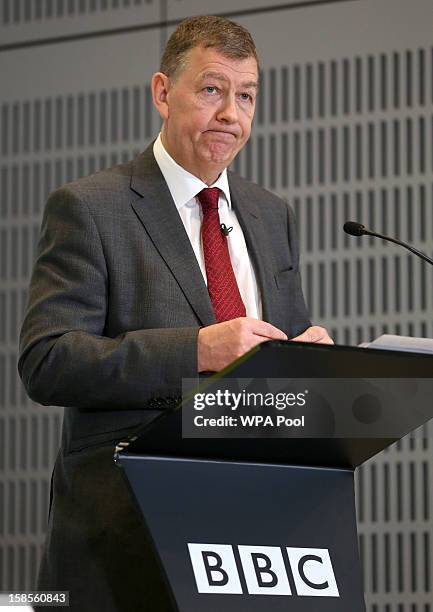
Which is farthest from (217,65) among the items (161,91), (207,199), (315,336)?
(315,336)

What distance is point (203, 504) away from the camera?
2.24m

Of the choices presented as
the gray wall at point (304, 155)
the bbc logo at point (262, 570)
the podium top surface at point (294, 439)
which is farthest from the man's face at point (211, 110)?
the gray wall at point (304, 155)

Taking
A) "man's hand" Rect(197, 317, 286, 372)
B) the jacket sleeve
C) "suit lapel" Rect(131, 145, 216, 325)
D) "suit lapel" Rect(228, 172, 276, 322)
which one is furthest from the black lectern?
"suit lapel" Rect(228, 172, 276, 322)

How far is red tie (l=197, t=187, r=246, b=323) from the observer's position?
2.84 m

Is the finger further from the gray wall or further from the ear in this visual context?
the gray wall

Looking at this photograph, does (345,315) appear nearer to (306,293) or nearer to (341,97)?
(306,293)

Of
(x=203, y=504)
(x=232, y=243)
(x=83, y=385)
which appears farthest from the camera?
(x=232, y=243)

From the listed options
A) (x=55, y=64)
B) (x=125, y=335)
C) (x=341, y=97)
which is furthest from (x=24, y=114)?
(x=125, y=335)

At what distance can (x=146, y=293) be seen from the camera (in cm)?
277

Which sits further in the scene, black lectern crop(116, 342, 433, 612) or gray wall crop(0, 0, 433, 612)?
gray wall crop(0, 0, 433, 612)

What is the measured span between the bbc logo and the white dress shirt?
0.80m

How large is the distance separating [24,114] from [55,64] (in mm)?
296

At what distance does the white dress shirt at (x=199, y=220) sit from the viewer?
2969 mm

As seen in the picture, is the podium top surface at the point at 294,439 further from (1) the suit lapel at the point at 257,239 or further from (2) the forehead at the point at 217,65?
(2) the forehead at the point at 217,65
